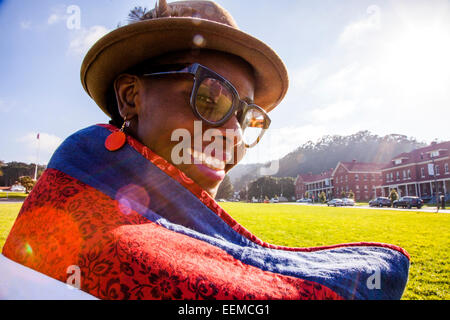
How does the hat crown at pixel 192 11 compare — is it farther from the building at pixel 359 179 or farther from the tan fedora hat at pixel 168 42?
the building at pixel 359 179

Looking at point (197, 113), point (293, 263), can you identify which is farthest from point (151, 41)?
point (293, 263)

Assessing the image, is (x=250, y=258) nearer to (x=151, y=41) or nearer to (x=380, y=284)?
(x=380, y=284)

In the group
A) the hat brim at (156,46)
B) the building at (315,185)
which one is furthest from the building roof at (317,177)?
the hat brim at (156,46)

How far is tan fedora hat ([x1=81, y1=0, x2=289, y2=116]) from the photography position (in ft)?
4.34

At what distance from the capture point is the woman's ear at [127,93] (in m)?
1.44

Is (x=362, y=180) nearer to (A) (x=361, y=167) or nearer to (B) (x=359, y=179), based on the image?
(B) (x=359, y=179)

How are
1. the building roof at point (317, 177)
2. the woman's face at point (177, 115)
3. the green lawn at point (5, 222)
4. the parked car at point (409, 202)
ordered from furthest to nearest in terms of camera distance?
the building roof at point (317, 177), the parked car at point (409, 202), the green lawn at point (5, 222), the woman's face at point (177, 115)

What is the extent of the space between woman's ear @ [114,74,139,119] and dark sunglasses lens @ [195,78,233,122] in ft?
1.31

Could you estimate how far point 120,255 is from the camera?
28.3 inches

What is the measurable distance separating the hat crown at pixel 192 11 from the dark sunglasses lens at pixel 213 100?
0.47 metres

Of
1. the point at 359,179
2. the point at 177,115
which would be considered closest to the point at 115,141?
the point at 177,115

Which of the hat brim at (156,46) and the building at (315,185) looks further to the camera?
the building at (315,185)

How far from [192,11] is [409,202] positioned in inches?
1668

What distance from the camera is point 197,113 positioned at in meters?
1.31
